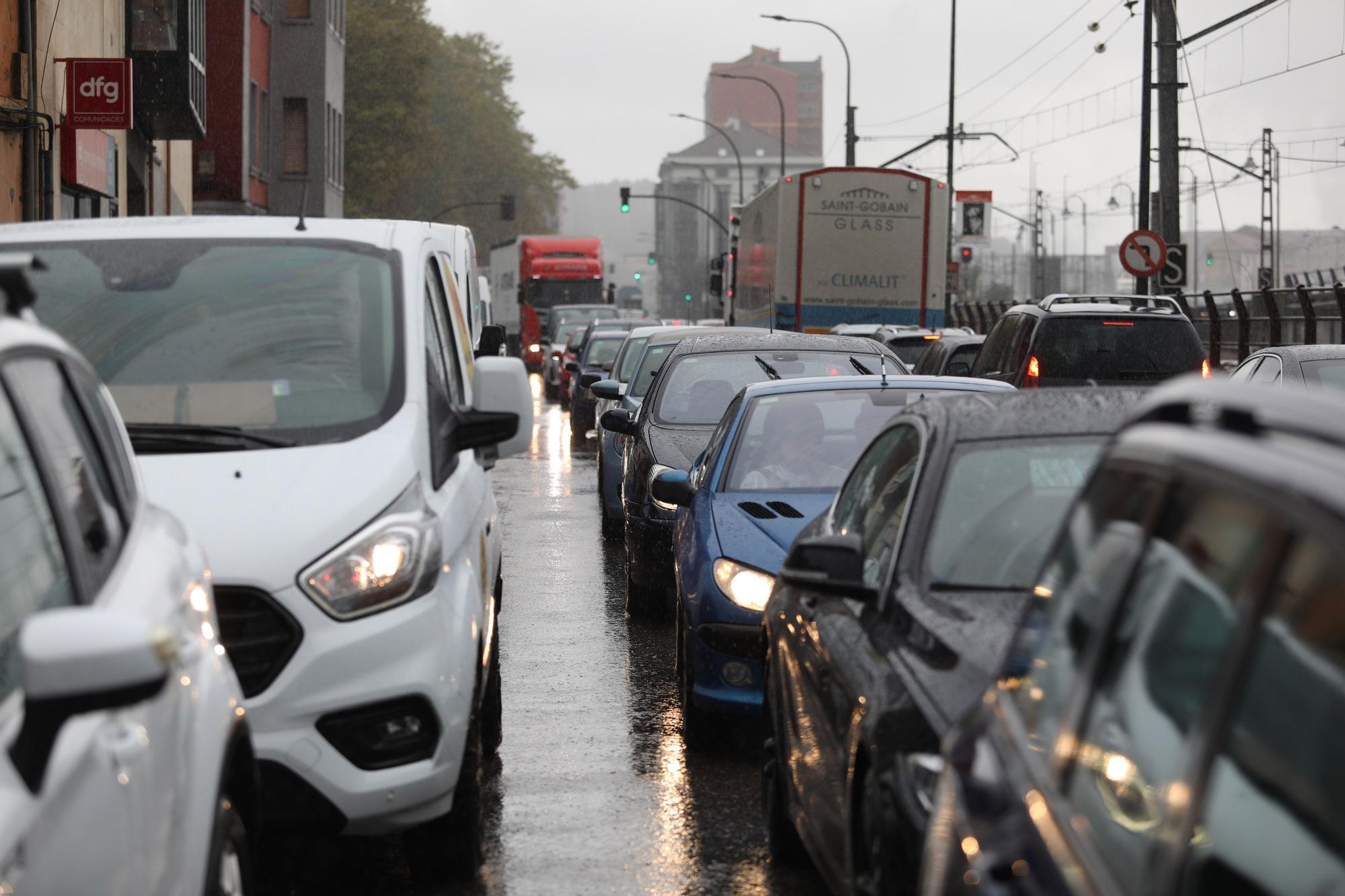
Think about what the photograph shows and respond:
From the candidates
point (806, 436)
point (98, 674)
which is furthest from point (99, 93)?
point (98, 674)

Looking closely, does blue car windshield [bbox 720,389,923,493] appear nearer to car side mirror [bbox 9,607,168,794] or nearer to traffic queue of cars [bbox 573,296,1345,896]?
traffic queue of cars [bbox 573,296,1345,896]

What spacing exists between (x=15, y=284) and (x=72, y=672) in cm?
109

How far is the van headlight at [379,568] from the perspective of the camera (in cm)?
507

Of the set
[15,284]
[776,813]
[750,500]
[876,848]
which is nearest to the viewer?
[15,284]

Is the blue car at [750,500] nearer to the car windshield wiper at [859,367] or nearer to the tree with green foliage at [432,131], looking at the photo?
the car windshield wiper at [859,367]

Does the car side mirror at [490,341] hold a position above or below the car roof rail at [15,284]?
below

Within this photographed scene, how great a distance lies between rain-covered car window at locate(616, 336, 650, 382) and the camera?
21.4m

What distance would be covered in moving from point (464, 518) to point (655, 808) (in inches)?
51.9

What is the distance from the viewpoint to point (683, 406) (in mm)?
12414

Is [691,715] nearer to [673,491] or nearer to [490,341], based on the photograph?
[673,491]

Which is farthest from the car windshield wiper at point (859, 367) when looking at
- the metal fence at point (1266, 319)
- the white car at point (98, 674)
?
the metal fence at point (1266, 319)

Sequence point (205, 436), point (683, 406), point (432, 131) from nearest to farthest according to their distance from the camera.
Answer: point (205, 436)
point (683, 406)
point (432, 131)

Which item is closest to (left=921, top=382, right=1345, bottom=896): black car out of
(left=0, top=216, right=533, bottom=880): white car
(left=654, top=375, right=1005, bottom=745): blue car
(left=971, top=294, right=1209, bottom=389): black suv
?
(left=0, top=216, right=533, bottom=880): white car

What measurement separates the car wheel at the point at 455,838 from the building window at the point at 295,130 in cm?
4982
